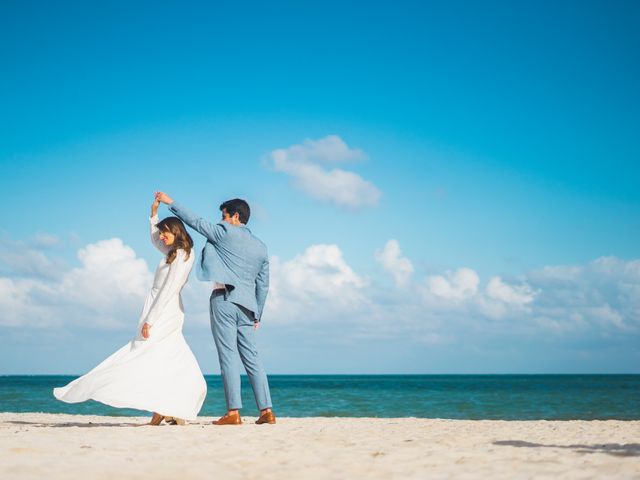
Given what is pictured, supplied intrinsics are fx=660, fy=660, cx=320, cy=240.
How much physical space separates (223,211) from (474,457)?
3848mm

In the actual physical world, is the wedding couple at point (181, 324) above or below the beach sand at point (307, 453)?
above

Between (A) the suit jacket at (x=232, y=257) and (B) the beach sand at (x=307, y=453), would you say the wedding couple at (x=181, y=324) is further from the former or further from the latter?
(B) the beach sand at (x=307, y=453)

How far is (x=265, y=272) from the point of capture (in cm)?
765

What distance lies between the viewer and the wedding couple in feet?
22.6

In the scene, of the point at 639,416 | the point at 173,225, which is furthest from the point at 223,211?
the point at 639,416

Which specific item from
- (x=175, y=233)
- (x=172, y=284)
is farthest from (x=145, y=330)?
(x=175, y=233)

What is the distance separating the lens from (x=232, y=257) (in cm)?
722

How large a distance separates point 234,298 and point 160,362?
103 cm

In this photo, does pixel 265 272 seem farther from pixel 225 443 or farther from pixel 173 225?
pixel 225 443

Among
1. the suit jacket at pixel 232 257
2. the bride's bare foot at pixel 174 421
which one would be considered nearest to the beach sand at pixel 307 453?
the bride's bare foot at pixel 174 421

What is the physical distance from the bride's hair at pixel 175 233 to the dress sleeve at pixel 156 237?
72mm

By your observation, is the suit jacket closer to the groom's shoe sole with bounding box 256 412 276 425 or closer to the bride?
the bride

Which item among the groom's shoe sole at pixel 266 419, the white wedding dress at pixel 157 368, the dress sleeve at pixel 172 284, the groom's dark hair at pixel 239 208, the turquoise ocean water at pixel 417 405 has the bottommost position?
the turquoise ocean water at pixel 417 405

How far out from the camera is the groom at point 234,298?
713 centimetres
